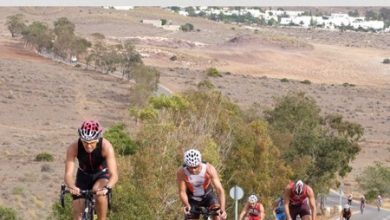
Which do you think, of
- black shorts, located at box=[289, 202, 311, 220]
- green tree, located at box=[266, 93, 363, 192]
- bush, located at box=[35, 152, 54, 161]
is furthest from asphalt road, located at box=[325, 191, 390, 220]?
black shorts, located at box=[289, 202, 311, 220]

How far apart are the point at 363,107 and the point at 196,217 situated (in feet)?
332

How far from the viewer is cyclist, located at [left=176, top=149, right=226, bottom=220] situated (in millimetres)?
9617

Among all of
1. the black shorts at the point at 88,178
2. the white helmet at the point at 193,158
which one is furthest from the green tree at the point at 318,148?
the black shorts at the point at 88,178

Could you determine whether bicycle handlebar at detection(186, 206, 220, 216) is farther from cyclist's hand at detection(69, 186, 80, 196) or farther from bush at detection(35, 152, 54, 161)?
bush at detection(35, 152, 54, 161)

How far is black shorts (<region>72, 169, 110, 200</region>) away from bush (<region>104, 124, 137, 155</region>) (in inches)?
904

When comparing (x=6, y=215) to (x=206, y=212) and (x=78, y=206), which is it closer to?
(x=206, y=212)

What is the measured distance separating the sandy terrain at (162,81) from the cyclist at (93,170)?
32.2m

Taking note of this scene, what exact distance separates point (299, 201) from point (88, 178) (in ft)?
16.1

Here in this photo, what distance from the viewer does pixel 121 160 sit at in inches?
1131

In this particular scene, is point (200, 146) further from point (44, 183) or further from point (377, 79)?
point (377, 79)

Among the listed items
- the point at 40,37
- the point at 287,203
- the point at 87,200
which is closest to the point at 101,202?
the point at 87,200

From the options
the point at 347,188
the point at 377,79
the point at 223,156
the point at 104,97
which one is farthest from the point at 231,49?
the point at 223,156

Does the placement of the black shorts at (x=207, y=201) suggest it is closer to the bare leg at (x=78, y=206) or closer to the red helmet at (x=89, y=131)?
the bare leg at (x=78, y=206)

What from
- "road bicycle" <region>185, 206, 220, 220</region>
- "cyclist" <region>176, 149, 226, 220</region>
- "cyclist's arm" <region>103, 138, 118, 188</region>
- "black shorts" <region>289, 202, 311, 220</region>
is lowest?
"black shorts" <region>289, 202, 311, 220</region>
